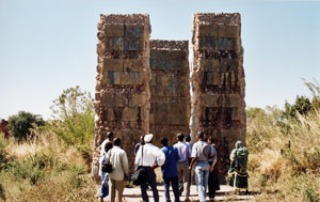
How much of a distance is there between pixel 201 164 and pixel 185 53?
40.6 ft

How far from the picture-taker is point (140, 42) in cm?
1505

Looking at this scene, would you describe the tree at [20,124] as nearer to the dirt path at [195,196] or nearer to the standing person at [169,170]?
A: the dirt path at [195,196]

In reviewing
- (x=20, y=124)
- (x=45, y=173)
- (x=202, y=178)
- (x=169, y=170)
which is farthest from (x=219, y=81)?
(x=20, y=124)

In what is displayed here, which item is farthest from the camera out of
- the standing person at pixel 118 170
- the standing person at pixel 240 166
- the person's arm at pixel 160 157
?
the standing person at pixel 240 166

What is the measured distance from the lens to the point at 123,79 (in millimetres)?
14984

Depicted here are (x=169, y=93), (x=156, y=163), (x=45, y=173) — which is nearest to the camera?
(x=156, y=163)

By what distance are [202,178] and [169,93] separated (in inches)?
464

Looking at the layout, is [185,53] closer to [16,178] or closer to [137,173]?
[16,178]

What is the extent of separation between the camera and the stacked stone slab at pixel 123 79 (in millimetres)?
14805

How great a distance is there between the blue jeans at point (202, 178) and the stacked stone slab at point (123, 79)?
15.3ft

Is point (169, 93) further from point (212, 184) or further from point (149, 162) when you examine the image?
point (149, 162)

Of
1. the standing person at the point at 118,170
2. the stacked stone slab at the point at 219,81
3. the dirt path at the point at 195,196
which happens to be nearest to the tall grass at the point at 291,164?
the dirt path at the point at 195,196

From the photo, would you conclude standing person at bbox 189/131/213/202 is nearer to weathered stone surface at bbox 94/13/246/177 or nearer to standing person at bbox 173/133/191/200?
standing person at bbox 173/133/191/200

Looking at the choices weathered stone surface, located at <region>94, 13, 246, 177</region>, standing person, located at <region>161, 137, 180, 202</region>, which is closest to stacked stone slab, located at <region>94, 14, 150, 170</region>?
weathered stone surface, located at <region>94, 13, 246, 177</region>
